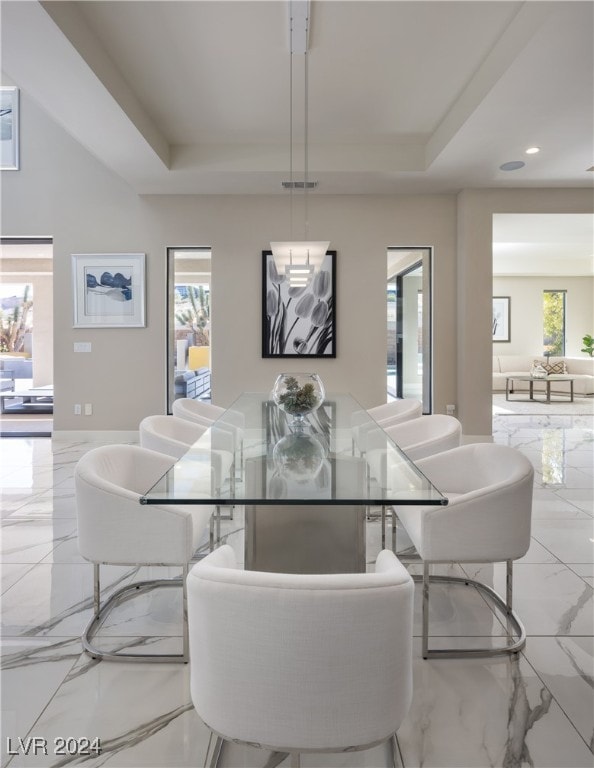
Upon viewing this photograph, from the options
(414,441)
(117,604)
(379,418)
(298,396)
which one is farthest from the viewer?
(379,418)

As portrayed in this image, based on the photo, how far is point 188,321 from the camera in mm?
6043

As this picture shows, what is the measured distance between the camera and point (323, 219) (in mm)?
5848

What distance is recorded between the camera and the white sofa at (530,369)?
10117 mm

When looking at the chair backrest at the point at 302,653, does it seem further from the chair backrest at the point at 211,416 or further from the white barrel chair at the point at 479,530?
the chair backrest at the point at 211,416

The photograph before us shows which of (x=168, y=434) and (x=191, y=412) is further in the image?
(x=191, y=412)

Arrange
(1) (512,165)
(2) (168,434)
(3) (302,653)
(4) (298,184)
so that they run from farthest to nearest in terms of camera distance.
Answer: (4) (298,184)
(1) (512,165)
(2) (168,434)
(3) (302,653)

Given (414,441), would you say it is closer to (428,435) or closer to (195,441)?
(428,435)

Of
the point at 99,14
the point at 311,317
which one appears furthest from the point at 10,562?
the point at 311,317

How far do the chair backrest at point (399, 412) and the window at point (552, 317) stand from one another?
915 centimetres

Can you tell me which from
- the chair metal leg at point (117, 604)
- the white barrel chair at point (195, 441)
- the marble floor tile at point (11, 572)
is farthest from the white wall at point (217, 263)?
the chair metal leg at point (117, 604)

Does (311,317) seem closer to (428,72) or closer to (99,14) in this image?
(428,72)

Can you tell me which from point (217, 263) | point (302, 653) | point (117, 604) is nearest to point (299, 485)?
point (302, 653)

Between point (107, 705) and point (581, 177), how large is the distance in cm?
588

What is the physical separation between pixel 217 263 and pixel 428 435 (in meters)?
3.75
